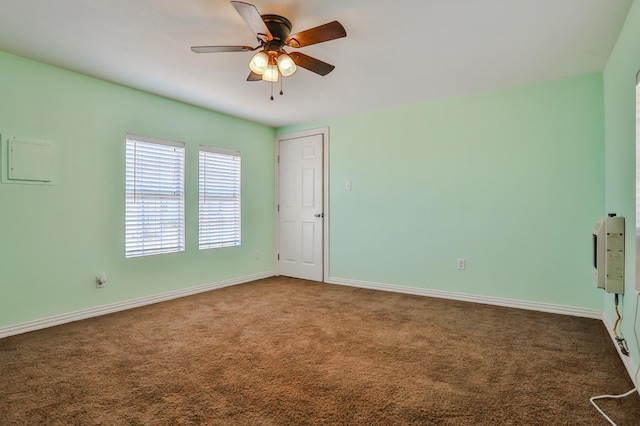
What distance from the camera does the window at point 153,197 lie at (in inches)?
147

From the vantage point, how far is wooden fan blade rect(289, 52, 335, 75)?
249cm

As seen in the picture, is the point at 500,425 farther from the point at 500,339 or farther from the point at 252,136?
the point at 252,136

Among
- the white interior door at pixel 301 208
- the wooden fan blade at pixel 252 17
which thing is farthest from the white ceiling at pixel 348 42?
the white interior door at pixel 301 208

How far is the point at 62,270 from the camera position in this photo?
3.21 m

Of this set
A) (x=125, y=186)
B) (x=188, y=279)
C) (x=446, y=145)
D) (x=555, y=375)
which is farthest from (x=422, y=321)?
(x=125, y=186)

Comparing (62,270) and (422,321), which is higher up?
(62,270)

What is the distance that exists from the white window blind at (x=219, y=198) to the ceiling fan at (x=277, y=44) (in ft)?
6.90

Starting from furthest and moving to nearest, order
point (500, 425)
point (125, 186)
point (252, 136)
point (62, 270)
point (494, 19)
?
1. point (252, 136)
2. point (125, 186)
3. point (62, 270)
4. point (494, 19)
5. point (500, 425)

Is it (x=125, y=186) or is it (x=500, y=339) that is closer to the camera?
(x=500, y=339)

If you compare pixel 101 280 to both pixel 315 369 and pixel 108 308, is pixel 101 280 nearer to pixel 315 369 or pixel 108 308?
pixel 108 308

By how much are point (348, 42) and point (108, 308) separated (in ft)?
11.0

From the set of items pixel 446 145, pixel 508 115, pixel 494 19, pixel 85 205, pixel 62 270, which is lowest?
pixel 62 270

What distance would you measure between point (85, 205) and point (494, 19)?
3.78 meters

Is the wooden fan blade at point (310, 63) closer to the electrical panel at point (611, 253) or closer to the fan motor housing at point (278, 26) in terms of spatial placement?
the fan motor housing at point (278, 26)
